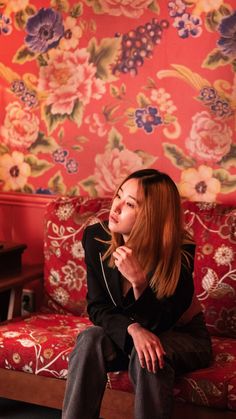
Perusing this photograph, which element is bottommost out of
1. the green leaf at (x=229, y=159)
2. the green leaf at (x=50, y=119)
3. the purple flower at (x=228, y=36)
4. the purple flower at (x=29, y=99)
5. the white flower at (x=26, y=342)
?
the white flower at (x=26, y=342)

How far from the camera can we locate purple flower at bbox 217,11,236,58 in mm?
2896

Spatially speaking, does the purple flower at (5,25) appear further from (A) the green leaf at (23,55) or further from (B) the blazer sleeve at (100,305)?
(B) the blazer sleeve at (100,305)

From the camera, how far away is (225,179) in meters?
2.98

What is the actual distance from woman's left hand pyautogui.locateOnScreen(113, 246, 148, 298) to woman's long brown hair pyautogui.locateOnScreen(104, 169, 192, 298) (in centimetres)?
5

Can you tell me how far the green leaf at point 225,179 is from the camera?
2963 mm

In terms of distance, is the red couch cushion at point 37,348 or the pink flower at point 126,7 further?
the pink flower at point 126,7

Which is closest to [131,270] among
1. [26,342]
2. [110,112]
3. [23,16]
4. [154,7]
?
[26,342]

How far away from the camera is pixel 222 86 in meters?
2.95

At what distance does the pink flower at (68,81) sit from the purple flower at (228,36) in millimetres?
574

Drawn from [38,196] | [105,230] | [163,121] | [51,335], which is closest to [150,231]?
[105,230]

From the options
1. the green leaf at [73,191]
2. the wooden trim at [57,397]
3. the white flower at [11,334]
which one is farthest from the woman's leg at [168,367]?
the green leaf at [73,191]

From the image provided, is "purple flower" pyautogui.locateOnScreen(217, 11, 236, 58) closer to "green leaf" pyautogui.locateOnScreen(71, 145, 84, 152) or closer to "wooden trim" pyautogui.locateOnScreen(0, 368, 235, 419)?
"green leaf" pyautogui.locateOnScreen(71, 145, 84, 152)

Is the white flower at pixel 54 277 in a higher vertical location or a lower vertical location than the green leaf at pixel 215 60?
lower

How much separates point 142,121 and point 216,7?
22.6 inches
